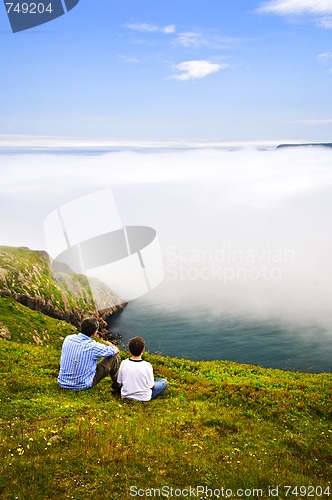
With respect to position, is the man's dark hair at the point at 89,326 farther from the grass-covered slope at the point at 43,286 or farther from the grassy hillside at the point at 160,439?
the grass-covered slope at the point at 43,286

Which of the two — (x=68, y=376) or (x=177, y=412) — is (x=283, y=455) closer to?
(x=177, y=412)

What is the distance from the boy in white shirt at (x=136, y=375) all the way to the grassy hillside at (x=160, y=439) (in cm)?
46

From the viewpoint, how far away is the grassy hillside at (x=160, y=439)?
31.5 ft

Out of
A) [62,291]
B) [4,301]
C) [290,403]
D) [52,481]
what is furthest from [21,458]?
[62,291]

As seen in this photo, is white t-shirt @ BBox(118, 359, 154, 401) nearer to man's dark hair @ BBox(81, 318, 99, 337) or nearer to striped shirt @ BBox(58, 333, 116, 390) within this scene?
striped shirt @ BBox(58, 333, 116, 390)

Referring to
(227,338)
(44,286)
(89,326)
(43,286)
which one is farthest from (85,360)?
(227,338)

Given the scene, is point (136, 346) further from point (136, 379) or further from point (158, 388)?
point (158, 388)

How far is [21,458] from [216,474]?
465 centimetres

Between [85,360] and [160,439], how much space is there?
4214 mm

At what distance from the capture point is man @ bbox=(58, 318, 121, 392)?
1473 centimetres

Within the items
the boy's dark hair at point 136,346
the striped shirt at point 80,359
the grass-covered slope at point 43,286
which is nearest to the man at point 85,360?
the striped shirt at point 80,359
